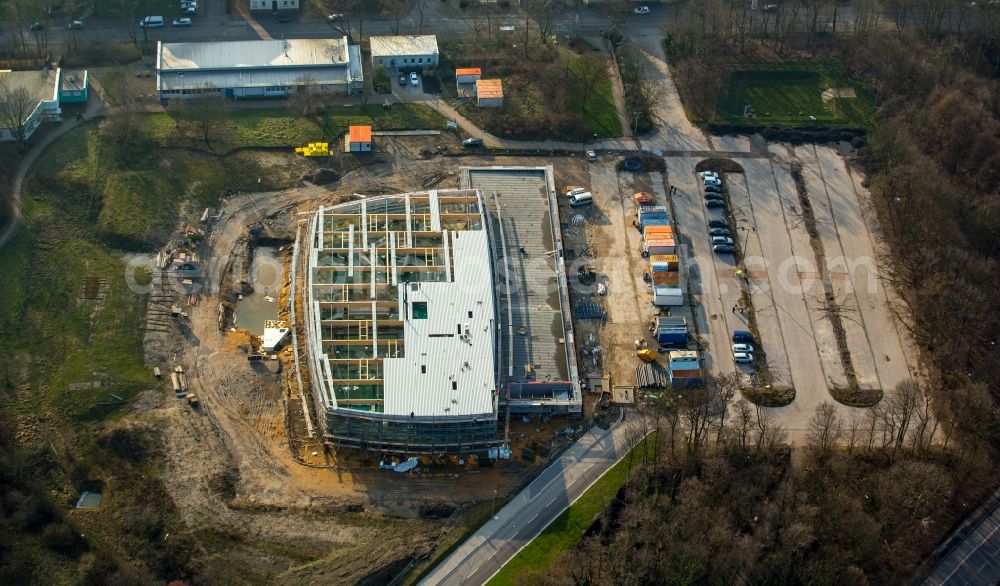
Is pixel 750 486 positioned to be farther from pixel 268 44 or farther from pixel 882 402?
pixel 268 44

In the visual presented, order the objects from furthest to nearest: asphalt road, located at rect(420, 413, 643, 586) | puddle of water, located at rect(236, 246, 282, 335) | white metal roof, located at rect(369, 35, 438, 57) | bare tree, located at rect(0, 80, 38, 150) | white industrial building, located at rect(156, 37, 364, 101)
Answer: white metal roof, located at rect(369, 35, 438, 57)
white industrial building, located at rect(156, 37, 364, 101)
bare tree, located at rect(0, 80, 38, 150)
puddle of water, located at rect(236, 246, 282, 335)
asphalt road, located at rect(420, 413, 643, 586)

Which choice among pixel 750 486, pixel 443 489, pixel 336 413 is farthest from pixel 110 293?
pixel 750 486

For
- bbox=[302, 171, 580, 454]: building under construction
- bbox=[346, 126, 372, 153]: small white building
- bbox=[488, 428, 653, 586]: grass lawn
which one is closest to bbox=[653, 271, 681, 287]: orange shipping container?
bbox=[302, 171, 580, 454]: building under construction

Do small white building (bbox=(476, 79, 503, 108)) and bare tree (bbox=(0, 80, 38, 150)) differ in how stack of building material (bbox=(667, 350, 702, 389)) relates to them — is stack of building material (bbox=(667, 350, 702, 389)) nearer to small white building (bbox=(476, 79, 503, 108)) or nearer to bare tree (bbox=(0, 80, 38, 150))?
small white building (bbox=(476, 79, 503, 108))

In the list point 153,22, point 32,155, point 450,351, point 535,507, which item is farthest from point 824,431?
point 153,22

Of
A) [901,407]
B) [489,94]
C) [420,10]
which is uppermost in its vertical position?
[420,10]

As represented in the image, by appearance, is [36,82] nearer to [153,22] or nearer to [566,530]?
[153,22]

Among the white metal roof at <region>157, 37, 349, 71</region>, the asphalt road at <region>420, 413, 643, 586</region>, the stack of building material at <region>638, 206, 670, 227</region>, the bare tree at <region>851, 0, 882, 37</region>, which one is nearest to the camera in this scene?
the asphalt road at <region>420, 413, 643, 586</region>
